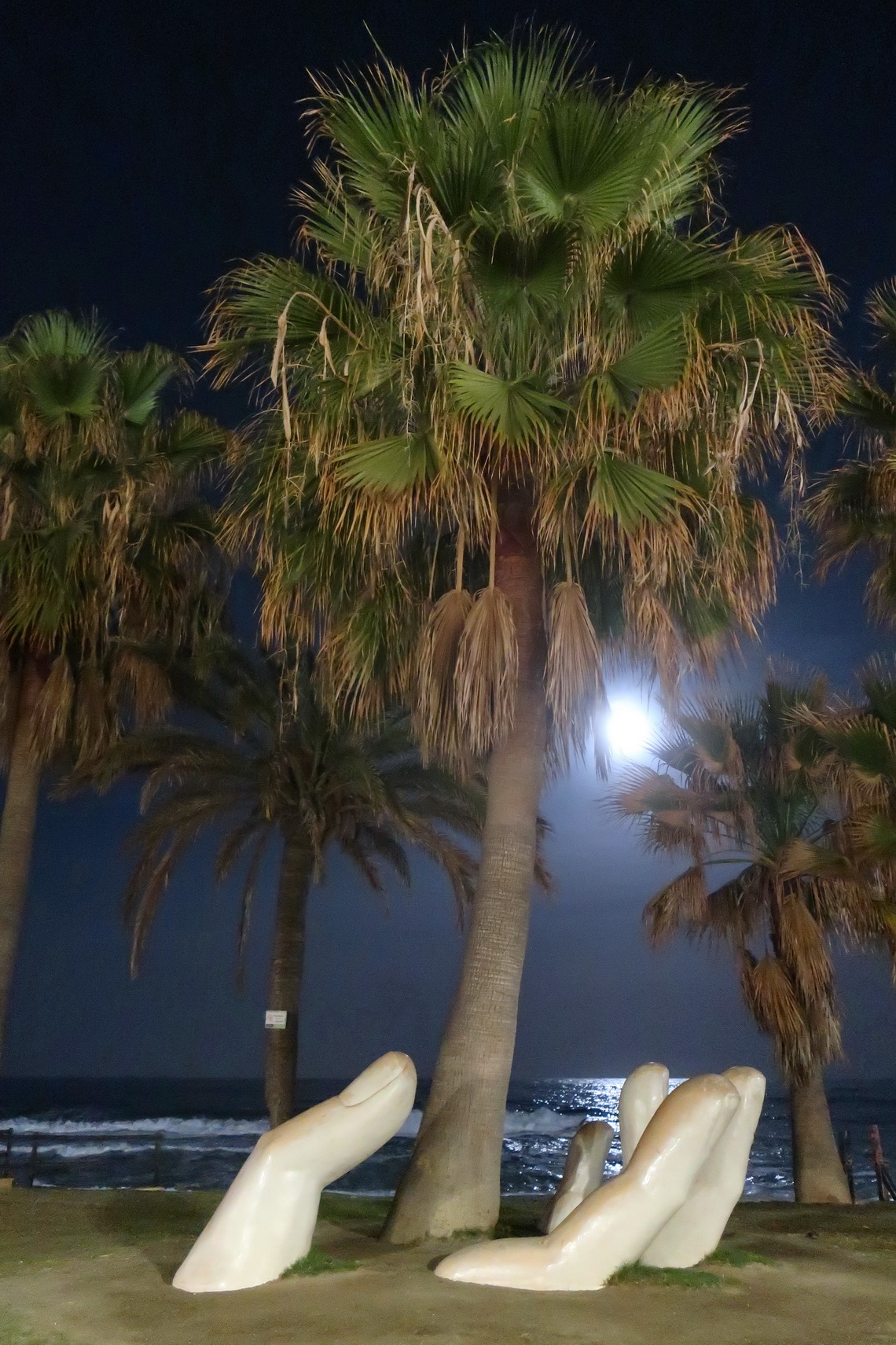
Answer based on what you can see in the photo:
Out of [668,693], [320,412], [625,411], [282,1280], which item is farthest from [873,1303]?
[320,412]

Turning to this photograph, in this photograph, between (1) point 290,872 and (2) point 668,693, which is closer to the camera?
(2) point 668,693

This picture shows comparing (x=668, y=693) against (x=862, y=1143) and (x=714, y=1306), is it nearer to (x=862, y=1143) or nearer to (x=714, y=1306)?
(x=714, y=1306)

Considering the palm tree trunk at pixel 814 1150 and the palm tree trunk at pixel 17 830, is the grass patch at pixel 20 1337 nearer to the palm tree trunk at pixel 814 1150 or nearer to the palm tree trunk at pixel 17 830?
the palm tree trunk at pixel 17 830

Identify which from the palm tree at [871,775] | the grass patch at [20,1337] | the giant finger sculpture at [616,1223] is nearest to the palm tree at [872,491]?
the palm tree at [871,775]

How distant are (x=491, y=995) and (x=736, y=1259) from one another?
235 centimetres

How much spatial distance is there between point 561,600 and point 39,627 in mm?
7354

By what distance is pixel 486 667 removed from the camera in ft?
29.4

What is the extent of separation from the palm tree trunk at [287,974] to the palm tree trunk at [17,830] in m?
3.30

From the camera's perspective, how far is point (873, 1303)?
6305 mm

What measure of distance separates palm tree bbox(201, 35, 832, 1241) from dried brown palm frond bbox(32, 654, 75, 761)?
207 inches

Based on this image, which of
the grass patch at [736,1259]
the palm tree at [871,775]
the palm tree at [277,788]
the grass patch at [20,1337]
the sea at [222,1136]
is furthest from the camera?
the sea at [222,1136]

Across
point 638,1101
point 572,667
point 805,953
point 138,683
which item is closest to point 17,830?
point 138,683

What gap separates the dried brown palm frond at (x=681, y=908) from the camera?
581 inches

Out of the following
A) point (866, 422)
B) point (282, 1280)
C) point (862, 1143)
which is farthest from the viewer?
point (862, 1143)
